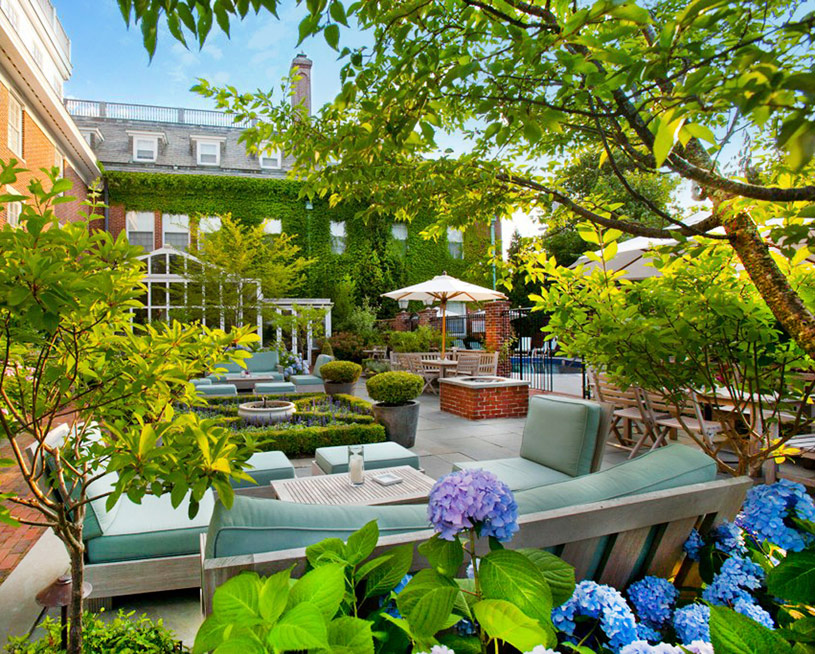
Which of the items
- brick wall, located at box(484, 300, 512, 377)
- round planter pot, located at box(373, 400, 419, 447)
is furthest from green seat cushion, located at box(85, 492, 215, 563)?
brick wall, located at box(484, 300, 512, 377)

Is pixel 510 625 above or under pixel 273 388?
above

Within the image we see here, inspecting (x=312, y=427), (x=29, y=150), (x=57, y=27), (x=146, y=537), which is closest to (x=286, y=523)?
(x=146, y=537)

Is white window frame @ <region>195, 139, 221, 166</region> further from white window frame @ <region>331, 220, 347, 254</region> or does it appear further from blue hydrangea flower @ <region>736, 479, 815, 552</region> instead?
blue hydrangea flower @ <region>736, 479, 815, 552</region>

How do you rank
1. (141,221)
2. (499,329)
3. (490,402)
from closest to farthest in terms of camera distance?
(490,402), (499,329), (141,221)

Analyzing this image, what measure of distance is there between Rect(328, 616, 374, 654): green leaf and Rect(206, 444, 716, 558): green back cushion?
1.49 feet

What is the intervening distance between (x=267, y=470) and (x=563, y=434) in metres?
2.42

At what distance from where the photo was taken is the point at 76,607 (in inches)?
63.3

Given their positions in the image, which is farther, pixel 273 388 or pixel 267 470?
pixel 273 388

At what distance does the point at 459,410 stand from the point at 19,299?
7949 mm

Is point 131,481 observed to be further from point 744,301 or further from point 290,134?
point 744,301

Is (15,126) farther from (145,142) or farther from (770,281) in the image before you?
(770,281)

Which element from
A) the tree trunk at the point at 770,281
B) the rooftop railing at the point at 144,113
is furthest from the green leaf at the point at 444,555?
the rooftop railing at the point at 144,113

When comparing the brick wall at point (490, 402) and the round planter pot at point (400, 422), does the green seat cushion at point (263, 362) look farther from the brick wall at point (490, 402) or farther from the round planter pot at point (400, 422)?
the round planter pot at point (400, 422)

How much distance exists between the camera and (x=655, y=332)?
6.95 feet
